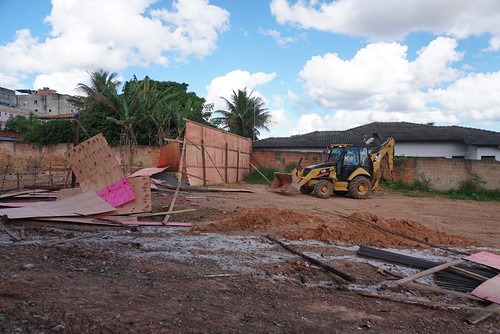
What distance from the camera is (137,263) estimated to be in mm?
5461

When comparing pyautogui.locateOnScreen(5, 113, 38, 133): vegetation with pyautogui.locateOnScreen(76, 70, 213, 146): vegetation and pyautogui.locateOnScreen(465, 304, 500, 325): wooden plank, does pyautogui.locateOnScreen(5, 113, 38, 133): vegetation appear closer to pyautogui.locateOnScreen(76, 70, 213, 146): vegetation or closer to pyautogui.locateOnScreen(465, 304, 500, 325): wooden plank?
pyautogui.locateOnScreen(76, 70, 213, 146): vegetation

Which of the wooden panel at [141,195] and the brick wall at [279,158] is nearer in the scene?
the wooden panel at [141,195]

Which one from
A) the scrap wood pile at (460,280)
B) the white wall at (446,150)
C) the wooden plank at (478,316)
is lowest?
the wooden plank at (478,316)

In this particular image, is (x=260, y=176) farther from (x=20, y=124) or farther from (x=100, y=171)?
(x=20, y=124)

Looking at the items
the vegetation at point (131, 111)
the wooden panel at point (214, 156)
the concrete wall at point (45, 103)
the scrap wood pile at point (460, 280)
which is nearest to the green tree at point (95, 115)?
the vegetation at point (131, 111)

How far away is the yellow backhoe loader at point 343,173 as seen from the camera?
16.2 meters

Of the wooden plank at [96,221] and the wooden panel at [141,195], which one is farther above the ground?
the wooden panel at [141,195]

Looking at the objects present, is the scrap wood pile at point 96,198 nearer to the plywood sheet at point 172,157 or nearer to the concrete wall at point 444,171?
the plywood sheet at point 172,157

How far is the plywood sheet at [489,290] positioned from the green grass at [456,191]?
14754mm

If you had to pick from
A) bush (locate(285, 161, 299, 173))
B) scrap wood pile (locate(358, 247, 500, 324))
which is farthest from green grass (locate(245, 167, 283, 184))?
scrap wood pile (locate(358, 247, 500, 324))

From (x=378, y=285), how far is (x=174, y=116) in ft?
82.8

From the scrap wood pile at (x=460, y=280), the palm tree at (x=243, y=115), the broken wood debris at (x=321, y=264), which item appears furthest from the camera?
the palm tree at (x=243, y=115)

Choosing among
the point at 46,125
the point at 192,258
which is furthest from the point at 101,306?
the point at 46,125

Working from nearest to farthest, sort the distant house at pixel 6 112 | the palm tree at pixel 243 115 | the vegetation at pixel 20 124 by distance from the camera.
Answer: the palm tree at pixel 243 115, the vegetation at pixel 20 124, the distant house at pixel 6 112
